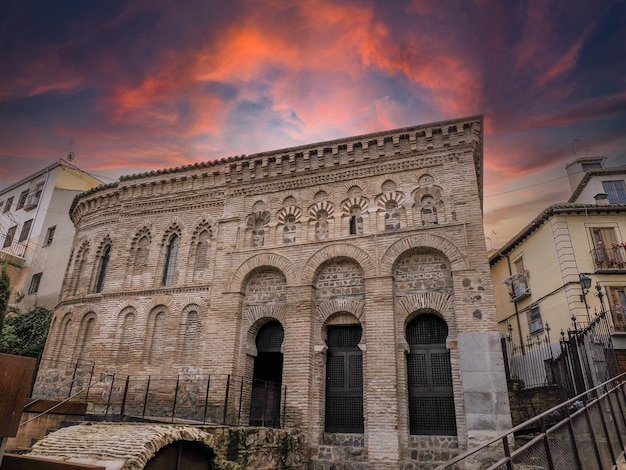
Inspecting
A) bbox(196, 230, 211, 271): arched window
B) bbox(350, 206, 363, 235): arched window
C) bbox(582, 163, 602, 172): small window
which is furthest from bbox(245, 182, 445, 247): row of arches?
bbox(582, 163, 602, 172): small window

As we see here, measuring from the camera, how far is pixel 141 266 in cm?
1588

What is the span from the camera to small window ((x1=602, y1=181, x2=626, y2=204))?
69.7 ft

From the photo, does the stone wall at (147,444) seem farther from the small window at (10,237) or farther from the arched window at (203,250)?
the small window at (10,237)

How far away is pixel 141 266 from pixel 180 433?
9.56m

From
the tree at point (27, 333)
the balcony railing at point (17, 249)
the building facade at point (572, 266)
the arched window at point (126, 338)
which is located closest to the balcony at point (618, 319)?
the building facade at point (572, 266)

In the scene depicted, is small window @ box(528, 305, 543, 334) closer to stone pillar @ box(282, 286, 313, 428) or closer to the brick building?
the brick building

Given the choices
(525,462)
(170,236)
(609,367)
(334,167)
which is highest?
(334,167)

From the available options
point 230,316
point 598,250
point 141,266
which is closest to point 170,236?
point 141,266

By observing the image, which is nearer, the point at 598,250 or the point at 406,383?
the point at 406,383

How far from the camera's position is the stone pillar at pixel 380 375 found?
34.7 ft

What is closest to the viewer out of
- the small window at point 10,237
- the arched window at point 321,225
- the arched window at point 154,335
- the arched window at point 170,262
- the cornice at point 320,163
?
the cornice at point 320,163

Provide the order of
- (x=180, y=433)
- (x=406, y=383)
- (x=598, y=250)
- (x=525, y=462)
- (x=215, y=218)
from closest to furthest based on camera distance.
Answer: (x=525, y=462), (x=180, y=433), (x=406, y=383), (x=215, y=218), (x=598, y=250)

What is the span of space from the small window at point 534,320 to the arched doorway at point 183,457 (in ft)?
52.1

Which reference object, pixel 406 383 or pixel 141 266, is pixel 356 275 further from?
pixel 141 266
